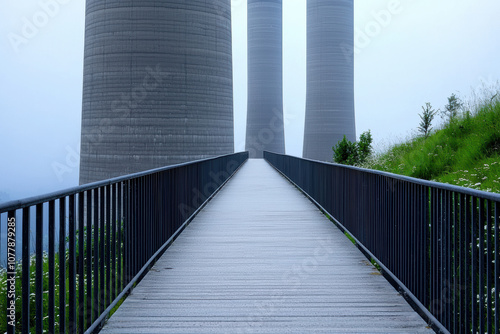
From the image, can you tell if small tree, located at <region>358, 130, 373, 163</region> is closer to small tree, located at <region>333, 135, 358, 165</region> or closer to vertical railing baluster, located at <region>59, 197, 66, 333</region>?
small tree, located at <region>333, 135, 358, 165</region>

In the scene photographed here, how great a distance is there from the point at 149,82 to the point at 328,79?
2799 cm

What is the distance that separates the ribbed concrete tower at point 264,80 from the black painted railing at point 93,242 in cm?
5295

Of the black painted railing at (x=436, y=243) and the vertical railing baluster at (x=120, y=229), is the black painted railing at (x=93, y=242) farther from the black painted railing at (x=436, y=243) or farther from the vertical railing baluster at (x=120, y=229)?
the black painted railing at (x=436, y=243)

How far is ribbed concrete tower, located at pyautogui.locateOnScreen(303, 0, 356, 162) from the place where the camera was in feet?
159

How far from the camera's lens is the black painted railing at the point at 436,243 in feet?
11.9

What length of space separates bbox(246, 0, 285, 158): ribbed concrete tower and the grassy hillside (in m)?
46.0

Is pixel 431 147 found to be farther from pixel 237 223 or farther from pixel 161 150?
pixel 161 150

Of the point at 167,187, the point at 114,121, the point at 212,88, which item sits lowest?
the point at 167,187

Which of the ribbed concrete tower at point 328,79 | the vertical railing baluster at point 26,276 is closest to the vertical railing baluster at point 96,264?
the vertical railing baluster at point 26,276

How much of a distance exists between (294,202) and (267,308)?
30.5 feet

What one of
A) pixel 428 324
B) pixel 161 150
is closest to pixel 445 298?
pixel 428 324

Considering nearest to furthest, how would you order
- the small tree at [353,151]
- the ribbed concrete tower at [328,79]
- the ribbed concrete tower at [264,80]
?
1. the small tree at [353,151]
2. the ribbed concrete tower at [328,79]
3. the ribbed concrete tower at [264,80]

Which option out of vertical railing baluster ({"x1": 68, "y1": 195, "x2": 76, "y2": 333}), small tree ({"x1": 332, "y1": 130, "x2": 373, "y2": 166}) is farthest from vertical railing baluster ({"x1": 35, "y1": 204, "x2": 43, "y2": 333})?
small tree ({"x1": 332, "y1": 130, "x2": 373, "y2": 166})

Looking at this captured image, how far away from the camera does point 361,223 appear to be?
7.49 metres
